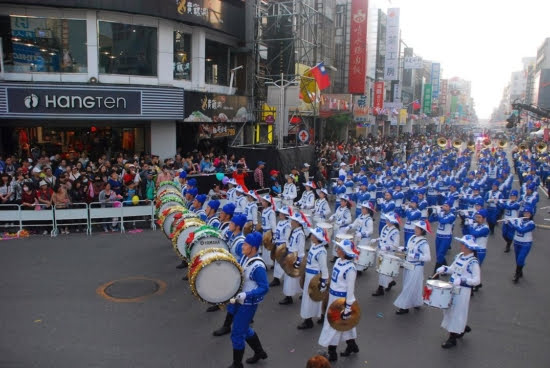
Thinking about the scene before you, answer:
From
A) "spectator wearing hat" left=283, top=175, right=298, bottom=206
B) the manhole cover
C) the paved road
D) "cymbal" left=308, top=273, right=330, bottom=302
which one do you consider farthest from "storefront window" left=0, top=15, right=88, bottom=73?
"cymbal" left=308, top=273, right=330, bottom=302

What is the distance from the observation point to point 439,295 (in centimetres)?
729

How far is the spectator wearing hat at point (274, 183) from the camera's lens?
56.7 feet

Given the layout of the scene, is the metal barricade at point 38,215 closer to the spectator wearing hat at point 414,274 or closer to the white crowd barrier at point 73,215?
the white crowd barrier at point 73,215

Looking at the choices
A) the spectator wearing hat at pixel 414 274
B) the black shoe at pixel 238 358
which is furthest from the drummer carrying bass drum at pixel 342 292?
the spectator wearing hat at pixel 414 274

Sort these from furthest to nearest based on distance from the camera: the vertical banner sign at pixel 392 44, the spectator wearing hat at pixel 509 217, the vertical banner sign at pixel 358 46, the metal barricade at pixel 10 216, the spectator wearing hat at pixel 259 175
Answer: the vertical banner sign at pixel 392 44
the vertical banner sign at pixel 358 46
the spectator wearing hat at pixel 259 175
the spectator wearing hat at pixel 509 217
the metal barricade at pixel 10 216

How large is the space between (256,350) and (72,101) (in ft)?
47.9

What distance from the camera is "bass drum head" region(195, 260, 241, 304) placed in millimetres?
6449

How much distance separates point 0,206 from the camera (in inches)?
522

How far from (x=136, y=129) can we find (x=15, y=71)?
17.5 feet

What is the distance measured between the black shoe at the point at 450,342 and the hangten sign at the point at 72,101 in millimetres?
15313

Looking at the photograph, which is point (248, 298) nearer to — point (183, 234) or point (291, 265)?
point (291, 265)

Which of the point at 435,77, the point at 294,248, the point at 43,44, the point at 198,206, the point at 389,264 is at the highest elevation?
the point at 435,77

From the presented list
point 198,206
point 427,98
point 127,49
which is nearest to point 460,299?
point 198,206

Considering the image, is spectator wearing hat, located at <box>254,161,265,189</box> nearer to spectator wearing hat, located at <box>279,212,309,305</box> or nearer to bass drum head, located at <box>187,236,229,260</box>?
spectator wearing hat, located at <box>279,212,309,305</box>
